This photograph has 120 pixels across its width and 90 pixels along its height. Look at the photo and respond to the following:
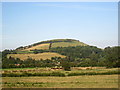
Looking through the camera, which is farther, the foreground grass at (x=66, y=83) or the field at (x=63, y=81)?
the field at (x=63, y=81)

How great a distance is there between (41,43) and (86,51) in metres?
27.2

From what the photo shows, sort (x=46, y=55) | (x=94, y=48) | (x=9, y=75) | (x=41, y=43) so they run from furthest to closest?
(x=41, y=43), (x=94, y=48), (x=46, y=55), (x=9, y=75)

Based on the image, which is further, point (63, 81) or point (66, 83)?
point (63, 81)

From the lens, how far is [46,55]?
70312mm

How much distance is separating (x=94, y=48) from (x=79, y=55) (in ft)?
39.5

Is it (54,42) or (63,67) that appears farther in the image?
(54,42)

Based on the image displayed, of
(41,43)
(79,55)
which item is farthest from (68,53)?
(41,43)

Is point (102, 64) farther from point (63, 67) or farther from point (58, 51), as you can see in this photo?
point (58, 51)

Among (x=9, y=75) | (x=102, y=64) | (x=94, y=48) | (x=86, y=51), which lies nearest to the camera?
(x=9, y=75)

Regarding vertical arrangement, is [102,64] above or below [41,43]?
below

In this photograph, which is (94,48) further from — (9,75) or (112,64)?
(9,75)

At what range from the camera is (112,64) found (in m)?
41.4

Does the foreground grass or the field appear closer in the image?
the foreground grass

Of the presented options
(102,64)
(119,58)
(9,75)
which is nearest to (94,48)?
(102,64)
